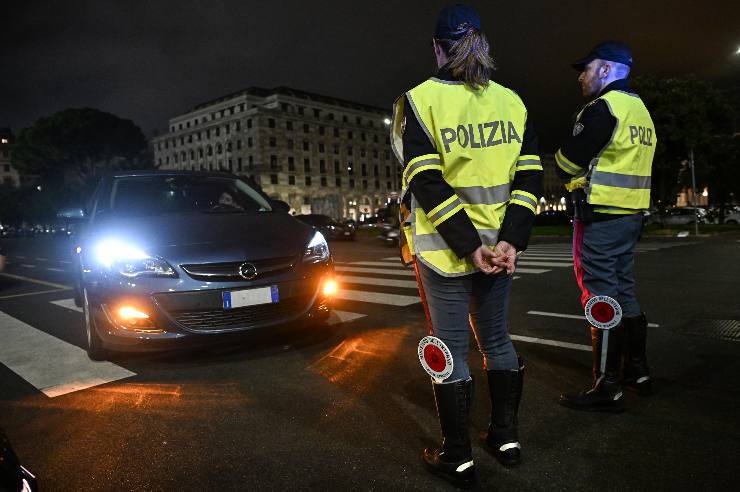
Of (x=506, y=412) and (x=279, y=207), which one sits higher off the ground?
(x=279, y=207)

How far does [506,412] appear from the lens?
2188mm

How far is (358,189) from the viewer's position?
90.8 meters

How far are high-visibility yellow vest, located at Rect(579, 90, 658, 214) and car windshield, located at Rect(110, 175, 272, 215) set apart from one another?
315cm

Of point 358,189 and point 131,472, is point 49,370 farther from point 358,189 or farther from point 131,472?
point 358,189

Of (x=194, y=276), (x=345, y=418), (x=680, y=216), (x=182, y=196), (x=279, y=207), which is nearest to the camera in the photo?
(x=345, y=418)

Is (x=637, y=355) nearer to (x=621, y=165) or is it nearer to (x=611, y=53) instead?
(x=621, y=165)

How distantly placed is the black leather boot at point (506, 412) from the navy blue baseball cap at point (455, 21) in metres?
1.44

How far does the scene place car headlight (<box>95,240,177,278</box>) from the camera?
3512 mm

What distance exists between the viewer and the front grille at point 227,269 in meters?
3.51

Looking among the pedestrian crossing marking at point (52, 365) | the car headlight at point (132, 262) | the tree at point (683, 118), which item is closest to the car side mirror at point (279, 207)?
the car headlight at point (132, 262)

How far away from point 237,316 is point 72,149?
66285mm

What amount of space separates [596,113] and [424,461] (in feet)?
6.66

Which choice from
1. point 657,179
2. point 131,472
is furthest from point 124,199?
point 657,179

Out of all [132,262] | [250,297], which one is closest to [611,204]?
[250,297]
